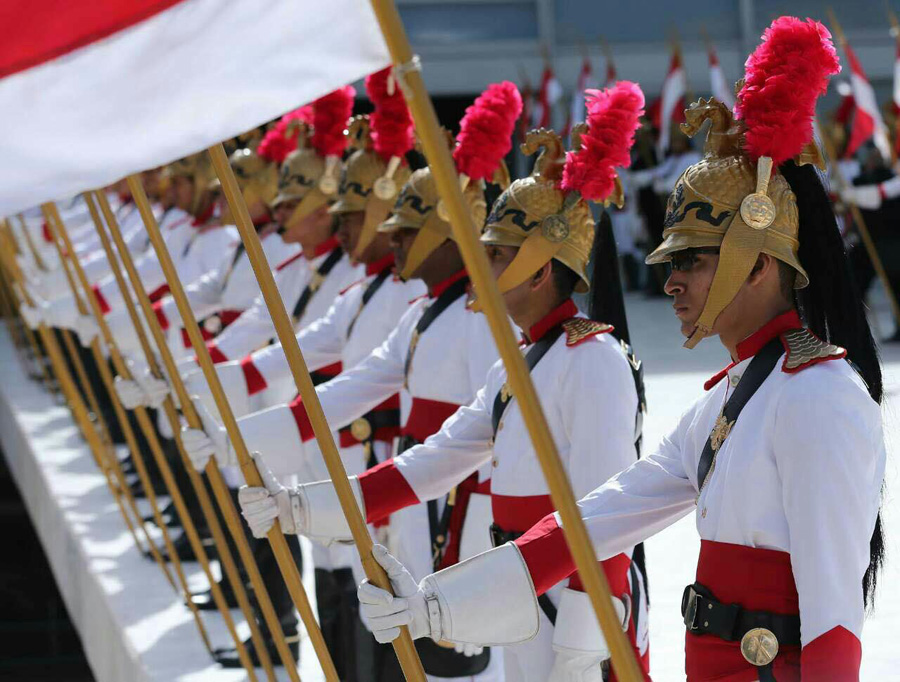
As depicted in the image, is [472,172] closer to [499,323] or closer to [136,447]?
[499,323]

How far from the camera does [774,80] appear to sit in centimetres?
267

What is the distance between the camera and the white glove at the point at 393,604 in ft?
8.01

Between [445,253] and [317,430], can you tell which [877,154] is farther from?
[317,430]

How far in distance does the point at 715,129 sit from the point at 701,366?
8.30m

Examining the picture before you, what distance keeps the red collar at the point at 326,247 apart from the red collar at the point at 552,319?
2.40 m

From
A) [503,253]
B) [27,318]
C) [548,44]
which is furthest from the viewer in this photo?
[548,44]

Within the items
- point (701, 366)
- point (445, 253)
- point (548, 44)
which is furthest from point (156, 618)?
point (548, 44)

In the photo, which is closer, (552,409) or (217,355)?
(552,409)

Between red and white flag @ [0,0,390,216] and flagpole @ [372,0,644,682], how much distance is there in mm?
120

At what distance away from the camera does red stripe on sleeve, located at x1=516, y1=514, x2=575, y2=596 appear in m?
2.71

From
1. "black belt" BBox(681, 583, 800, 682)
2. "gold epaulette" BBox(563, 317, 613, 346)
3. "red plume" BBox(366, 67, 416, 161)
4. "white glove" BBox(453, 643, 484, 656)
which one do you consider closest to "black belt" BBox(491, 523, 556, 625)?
"gold epaulette" BBox(563, 317, 613, 346)

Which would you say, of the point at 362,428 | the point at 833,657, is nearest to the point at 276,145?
the point at 362,428

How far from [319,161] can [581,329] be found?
9.15 feet

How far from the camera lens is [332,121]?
5.96 meters
